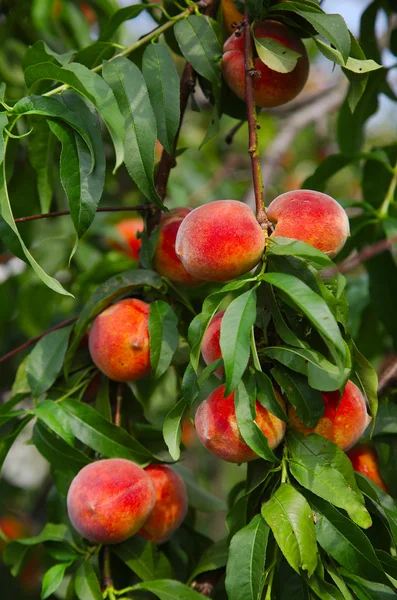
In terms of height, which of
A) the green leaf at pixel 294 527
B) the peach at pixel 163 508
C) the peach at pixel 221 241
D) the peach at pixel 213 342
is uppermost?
the peach at pixel 221 241

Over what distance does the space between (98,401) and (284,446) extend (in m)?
0.37

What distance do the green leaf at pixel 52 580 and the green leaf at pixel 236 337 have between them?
512mm

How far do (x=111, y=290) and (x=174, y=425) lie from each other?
0.96 ft

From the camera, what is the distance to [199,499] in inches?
51.3

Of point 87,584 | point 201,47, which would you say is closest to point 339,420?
point 87,584

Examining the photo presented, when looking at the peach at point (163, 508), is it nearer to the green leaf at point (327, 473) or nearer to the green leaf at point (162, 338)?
the green leaf at point (162, 338)

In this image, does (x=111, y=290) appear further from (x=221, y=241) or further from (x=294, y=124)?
(x=294, y=124)

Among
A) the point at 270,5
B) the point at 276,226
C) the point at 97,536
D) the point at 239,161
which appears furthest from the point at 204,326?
the point at 239,161

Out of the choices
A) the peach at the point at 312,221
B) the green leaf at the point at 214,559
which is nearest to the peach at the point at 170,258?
the peach at the point at 312,221

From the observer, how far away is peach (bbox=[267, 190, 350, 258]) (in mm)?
896

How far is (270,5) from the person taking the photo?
1.08 metres

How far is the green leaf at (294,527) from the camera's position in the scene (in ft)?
2.70

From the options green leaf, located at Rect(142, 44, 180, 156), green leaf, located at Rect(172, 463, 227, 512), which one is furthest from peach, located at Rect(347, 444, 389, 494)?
green leaf, located at Rect(142, 44, 180, 156)

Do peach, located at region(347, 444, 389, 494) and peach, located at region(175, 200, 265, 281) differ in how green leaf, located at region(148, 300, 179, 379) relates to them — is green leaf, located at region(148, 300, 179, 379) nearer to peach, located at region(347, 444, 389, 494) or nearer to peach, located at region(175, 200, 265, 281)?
peach, located at region(175, 200, 265, 281)
